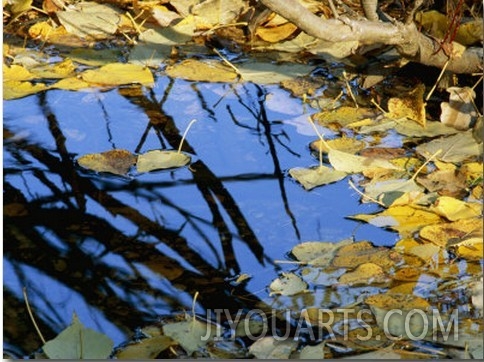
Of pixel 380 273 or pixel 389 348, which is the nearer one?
pixel 389 348

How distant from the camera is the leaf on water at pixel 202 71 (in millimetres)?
2525

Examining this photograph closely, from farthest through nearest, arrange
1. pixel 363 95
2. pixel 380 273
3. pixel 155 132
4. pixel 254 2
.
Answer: pixel 254 2 < pixel 363 95 < pixel 155 132 < pixel 380 273

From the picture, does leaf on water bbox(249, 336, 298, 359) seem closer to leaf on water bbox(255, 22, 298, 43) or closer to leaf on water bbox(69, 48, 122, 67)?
leaf on water bbox(69, 48, 122, 67)

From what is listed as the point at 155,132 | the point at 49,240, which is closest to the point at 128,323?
the point at 49,240

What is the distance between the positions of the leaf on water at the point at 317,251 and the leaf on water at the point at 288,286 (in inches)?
2.5

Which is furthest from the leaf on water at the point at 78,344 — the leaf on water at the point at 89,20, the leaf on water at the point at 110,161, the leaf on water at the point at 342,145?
the leaf on water at the point at 89,20

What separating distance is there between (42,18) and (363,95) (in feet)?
3.23

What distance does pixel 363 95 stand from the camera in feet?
8.05

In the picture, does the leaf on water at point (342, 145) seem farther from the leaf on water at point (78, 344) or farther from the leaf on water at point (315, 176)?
the leaf on water at point (78, 344)

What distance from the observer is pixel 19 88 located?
242 centimetres

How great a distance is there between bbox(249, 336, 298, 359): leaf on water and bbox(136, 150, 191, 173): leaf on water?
0.63 m

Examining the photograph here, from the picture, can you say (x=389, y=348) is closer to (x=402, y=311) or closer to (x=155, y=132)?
(x=402, y=311)

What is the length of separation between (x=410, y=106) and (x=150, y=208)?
717 millimetres

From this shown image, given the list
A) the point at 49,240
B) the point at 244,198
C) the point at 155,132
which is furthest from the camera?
the point at 155,132
